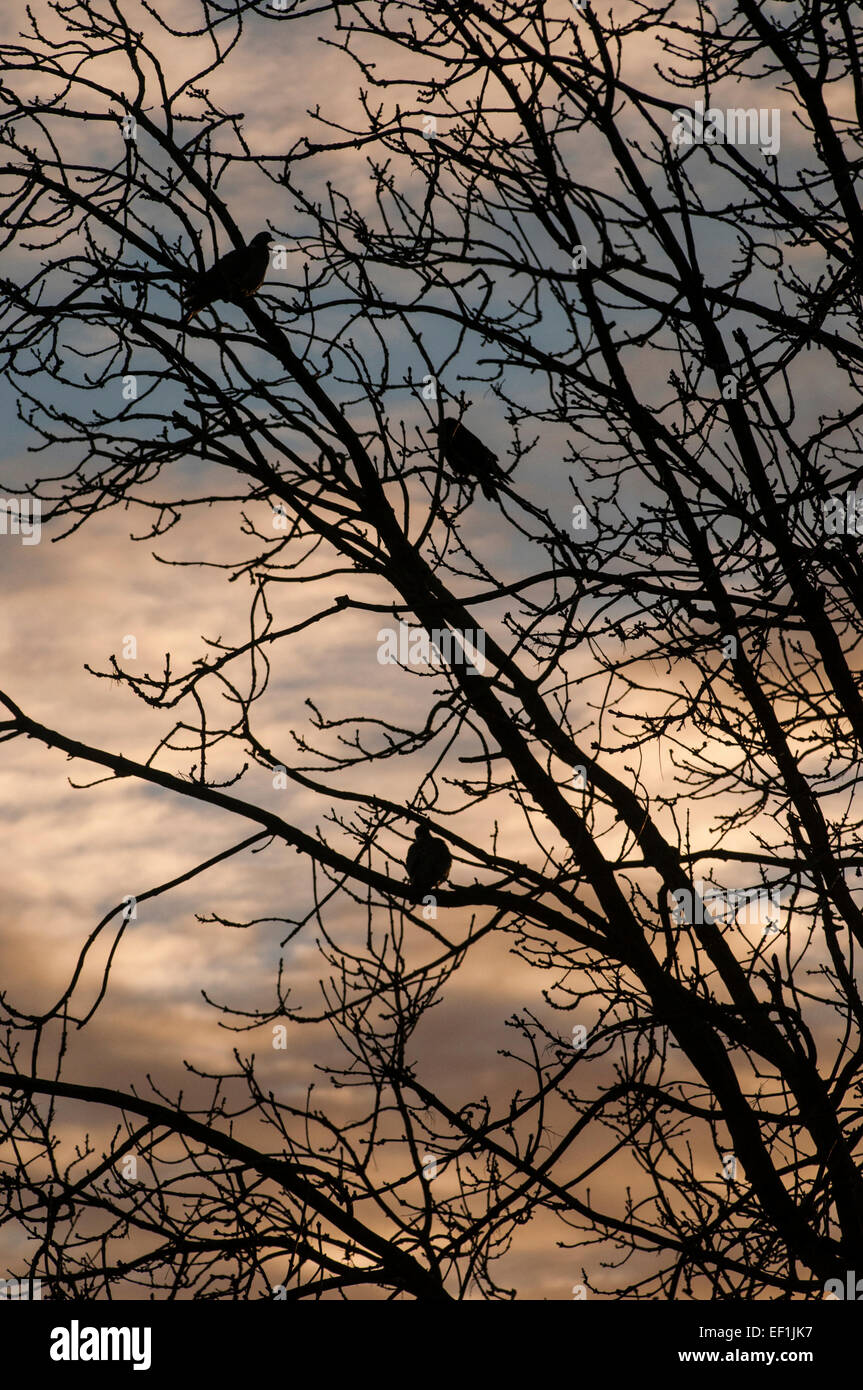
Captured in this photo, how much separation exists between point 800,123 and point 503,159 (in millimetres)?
1256

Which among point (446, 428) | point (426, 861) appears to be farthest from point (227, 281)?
point (426, 861)

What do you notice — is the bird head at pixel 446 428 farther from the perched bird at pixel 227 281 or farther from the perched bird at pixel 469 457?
the perched bird at pixel 227 281

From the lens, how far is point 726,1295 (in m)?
5.14

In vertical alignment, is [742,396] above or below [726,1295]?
above

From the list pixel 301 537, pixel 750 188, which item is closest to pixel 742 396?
pixel 750 188

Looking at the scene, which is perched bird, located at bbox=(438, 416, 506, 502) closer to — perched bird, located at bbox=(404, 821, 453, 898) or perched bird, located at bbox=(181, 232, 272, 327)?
perched bird, located at bbox=(181, 232, 272, 327)

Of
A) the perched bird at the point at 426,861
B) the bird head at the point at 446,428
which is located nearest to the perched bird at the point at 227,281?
the bird head at the point at 446,428

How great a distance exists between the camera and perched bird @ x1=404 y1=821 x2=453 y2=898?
5978 millimetres

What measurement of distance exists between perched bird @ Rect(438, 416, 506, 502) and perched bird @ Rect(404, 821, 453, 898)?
1501mm

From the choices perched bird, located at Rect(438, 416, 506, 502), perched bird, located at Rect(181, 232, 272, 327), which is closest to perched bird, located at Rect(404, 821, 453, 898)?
perched bird, located at Rect(438, 416, 506, 502)

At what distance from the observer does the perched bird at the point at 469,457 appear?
233 inches

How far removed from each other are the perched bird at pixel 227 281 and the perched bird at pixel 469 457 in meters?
1.09
